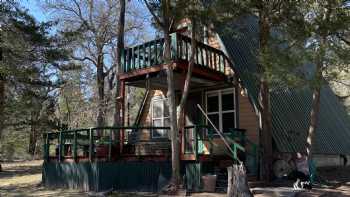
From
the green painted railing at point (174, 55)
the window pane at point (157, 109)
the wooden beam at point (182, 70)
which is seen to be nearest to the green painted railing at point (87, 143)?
the wooden beam at point (182, 70)

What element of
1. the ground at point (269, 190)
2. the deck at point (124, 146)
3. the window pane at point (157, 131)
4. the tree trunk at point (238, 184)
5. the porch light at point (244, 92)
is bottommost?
the ground at point (269, 190)

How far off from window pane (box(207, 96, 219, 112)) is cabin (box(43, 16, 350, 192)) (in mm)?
42

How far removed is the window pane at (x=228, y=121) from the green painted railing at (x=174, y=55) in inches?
65.0

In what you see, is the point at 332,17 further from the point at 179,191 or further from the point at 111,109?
the point at 111,109

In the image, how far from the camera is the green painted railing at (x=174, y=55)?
13.3 meters

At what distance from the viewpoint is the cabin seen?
12172 mm

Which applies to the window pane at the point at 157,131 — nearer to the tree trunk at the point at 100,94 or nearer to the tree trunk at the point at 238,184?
the tree trunk at the point at 238,184

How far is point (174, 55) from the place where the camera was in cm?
1294

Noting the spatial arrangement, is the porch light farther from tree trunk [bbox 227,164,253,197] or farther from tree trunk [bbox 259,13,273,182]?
tree trunk [bbox 227,164,253,197]

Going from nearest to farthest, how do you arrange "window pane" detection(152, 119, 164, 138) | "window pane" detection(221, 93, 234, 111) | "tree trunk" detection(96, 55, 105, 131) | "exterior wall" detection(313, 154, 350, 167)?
1. "window pane" detection(221, 93, 234, 111)
2. "exterior wall" detection(313, 154, 350, 167)
3. "window pane" detection(152, 119, 164, 138)
4. "tree trunk" detection(96, 55, 105, 131)

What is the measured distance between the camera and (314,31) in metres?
10.7

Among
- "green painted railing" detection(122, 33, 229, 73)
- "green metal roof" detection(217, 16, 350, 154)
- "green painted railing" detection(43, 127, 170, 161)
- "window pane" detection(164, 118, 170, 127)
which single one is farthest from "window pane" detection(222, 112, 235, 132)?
"green painted railing" detection(43, 127, 170, 161)

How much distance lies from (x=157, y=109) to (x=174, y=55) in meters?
5.30

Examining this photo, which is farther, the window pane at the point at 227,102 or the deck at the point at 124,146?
the window pane at the point at 227,102
